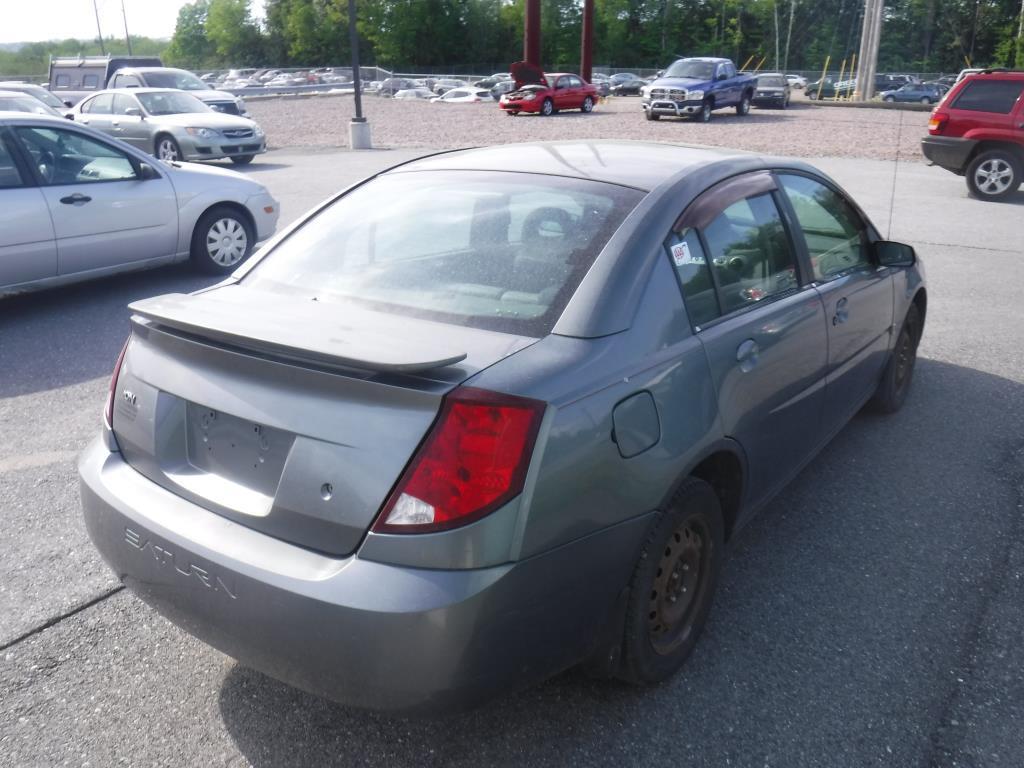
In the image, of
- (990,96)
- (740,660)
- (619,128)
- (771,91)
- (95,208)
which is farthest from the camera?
(771,91)

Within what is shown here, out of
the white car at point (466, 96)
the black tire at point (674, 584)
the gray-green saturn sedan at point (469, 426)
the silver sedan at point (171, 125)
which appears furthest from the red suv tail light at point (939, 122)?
the white car at point (466, 96)

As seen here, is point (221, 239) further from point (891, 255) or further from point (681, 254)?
point (681, 254)

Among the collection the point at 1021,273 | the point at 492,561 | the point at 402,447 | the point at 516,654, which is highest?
the point at 402,447

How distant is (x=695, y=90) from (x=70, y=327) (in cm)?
2712

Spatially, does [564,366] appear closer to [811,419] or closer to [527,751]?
[527,751]

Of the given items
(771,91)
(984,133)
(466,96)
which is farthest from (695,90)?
(466,96)

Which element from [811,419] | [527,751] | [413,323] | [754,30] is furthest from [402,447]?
[754,30]

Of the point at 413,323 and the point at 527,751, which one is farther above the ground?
the point at 413,323

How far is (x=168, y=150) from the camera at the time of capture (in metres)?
18.5

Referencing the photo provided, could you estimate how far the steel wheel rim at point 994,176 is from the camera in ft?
45.8

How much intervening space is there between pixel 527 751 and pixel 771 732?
0.72m

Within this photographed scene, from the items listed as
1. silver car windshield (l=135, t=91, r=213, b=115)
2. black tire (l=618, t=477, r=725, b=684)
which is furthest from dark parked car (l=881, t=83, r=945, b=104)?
black tire (l=618, t=477, r=725, b=684)

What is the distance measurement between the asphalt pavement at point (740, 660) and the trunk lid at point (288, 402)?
66 cm

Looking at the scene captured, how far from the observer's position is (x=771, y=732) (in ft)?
8.92
